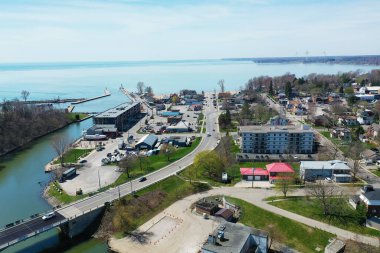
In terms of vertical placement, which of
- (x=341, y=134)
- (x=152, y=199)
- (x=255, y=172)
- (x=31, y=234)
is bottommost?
(x=152, y=199)

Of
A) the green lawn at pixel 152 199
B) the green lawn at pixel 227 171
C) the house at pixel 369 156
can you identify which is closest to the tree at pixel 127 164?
the green lawn at pixel 152 199

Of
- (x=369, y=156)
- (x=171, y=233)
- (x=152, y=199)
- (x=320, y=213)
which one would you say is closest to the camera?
(x=171, y=233)

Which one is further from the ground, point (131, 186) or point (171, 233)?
point (131, 186)

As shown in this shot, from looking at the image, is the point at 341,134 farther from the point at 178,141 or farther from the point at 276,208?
the point at 276,208

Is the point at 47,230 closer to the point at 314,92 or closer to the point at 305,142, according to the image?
the point at 305,142

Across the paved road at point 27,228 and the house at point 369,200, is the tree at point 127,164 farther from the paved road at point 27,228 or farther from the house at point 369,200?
the house at point 369,200

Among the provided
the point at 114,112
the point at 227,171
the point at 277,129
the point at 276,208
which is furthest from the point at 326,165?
the point at 114,112
